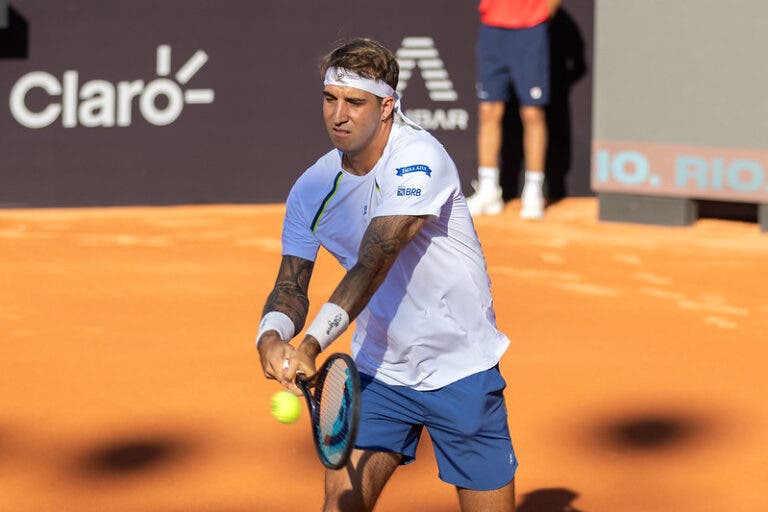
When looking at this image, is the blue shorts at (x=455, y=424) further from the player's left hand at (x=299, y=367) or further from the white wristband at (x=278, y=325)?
the player's left hand at (x=299, y=367)

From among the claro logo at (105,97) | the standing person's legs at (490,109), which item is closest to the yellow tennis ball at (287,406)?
the standing person's legs at (490,109)

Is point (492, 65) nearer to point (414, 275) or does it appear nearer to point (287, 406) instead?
point (414, 275)

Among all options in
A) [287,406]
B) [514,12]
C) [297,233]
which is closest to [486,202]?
[514,12]

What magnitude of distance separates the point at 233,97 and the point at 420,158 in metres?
8.53

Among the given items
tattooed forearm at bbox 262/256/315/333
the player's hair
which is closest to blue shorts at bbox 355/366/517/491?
tattooed forearm at bbox 262/256/315/333

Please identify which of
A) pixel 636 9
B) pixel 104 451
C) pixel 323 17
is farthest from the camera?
pixel 323 17

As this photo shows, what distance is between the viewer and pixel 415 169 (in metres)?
4.11

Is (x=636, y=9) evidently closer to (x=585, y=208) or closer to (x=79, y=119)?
(x=585, y=208)

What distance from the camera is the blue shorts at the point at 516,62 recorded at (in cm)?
1181

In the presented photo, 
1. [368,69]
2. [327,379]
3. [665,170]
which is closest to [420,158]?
[368,69]

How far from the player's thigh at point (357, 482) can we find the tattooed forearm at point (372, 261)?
0.60 m

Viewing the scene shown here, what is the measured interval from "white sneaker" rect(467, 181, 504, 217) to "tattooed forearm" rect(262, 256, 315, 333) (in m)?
7.67

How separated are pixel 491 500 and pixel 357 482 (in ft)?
1.36

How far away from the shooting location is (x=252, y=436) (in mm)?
6496
